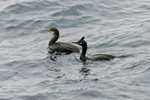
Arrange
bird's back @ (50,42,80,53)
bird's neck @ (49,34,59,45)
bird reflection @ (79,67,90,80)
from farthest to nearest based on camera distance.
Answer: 1. bird's neck @ (49,34,59,45)
2. bird's back @ (50,42,80,53)
3. bird reflection @ (79,67,90,80)

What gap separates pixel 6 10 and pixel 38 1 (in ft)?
5.81

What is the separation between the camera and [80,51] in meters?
19.3

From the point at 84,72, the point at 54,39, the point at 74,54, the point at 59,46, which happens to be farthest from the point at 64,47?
the point at 84,72

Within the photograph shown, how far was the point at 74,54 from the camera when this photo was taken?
1878 centimetres

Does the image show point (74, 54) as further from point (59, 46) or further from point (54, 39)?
point (54, 39)

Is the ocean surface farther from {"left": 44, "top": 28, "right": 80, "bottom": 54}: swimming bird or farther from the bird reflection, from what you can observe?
{"left": 44, "top": 28, "right": 80, "bottom": 54}: swimming bird

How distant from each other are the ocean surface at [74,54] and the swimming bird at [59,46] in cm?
34

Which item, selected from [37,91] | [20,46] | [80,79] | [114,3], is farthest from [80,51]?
[114,3]

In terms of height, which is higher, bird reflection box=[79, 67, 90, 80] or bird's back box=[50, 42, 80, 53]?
bird's back box=[50, 42, 80, 53]

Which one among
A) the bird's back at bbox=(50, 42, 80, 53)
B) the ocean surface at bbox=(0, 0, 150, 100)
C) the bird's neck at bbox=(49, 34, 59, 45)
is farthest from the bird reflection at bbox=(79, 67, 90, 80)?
the bird's neck at bbox=(49, 34, 59, 45)

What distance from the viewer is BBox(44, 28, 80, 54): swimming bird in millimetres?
19000

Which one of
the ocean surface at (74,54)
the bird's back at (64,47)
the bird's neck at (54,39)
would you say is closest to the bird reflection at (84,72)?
the ocean surface at (74,54)

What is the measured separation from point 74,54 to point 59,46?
913 mm

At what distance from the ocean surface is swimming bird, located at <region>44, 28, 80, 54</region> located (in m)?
0.34
